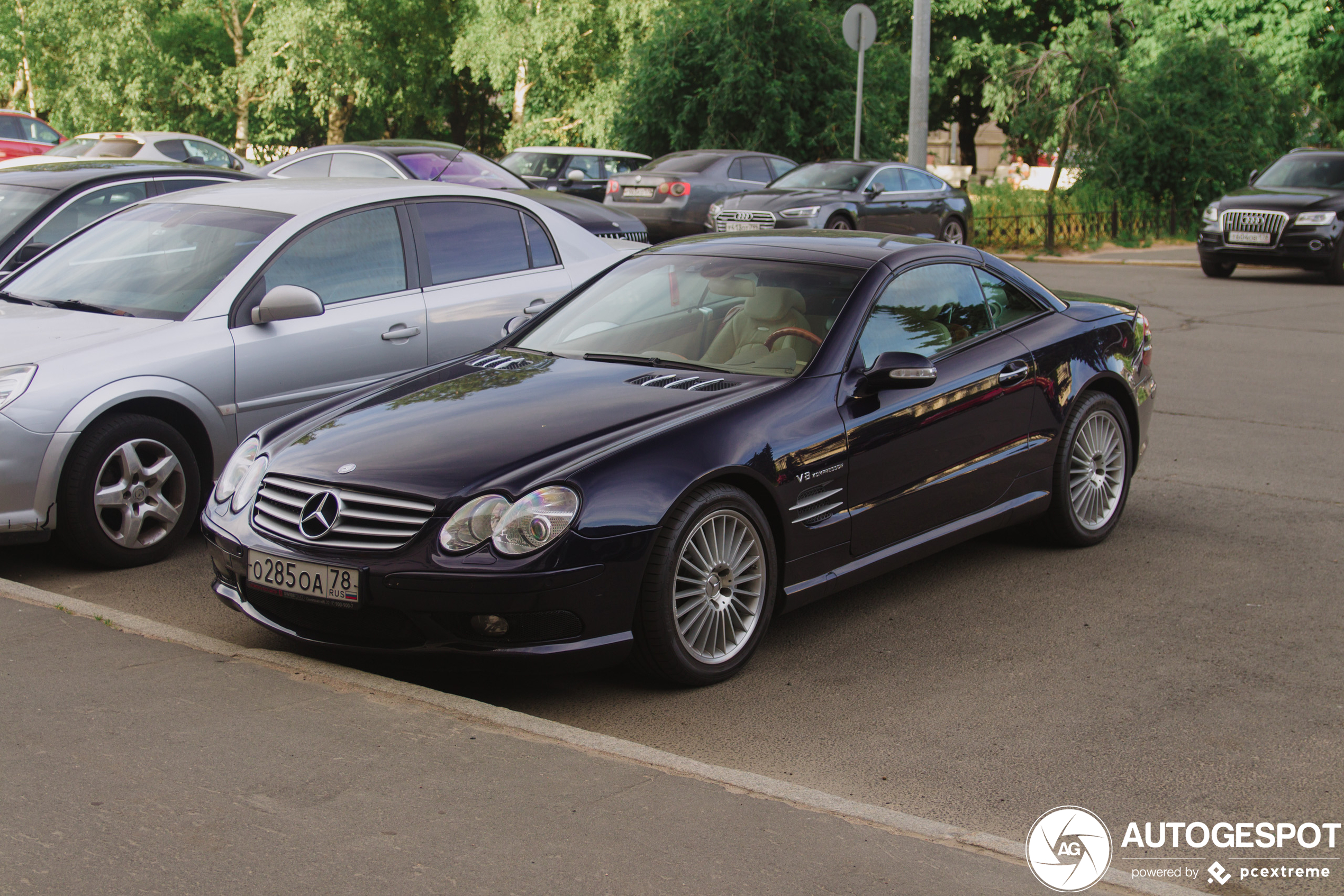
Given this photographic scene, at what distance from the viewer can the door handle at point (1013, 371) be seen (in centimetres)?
588

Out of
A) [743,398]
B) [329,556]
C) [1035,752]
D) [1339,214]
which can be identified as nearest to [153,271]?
[329,556]

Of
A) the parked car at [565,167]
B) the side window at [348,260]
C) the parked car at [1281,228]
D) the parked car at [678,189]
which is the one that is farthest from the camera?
the parked car at [565,167]

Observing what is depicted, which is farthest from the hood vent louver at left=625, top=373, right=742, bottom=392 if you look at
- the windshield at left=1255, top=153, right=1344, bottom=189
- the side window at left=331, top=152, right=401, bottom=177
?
the windshield at left=1255, top=153, right=1344, bottom=189

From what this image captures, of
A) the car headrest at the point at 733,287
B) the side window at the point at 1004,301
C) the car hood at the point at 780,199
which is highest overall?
the car hood at the point at 780,199

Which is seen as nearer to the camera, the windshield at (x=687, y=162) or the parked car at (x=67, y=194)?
the parked car at (x=67, y=194)

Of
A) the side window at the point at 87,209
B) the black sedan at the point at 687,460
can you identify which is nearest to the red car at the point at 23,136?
the side window at the point at 87,209

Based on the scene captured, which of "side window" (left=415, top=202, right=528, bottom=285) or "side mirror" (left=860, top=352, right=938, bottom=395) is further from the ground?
"side window" (left=415, top=202, right=528, bottom=285)

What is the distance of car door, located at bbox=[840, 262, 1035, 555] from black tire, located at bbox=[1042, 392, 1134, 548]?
1.16 feet

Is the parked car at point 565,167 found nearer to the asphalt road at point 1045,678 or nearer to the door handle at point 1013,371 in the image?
the asphalt road at point 1045,678

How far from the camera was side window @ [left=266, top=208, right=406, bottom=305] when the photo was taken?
671 centimetres

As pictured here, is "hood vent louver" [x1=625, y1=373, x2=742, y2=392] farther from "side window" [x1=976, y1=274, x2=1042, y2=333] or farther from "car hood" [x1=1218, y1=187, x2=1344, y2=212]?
"car hood" [x1=1218, y1=187, x2=1344, y2=212]

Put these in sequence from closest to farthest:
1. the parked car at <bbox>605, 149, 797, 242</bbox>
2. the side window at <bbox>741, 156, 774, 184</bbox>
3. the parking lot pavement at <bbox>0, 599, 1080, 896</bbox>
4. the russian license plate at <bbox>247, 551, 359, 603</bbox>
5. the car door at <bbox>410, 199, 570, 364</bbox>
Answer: the parking lot pavement at <bbox>0, 599, 1080, 896</bbox>, the russian license plate at <bbox>247, 551, 359, 603</bbox>, the car door at <bbox>410, 199, 570, 364</bbox>, the parked car at <bbox>605, 149, 797, 242</bbox>, the side window at <bbox>741, 156, 774, 184</bbox>

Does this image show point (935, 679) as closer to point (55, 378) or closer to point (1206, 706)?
point (1206, 706)

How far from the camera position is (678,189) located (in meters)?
20.4
